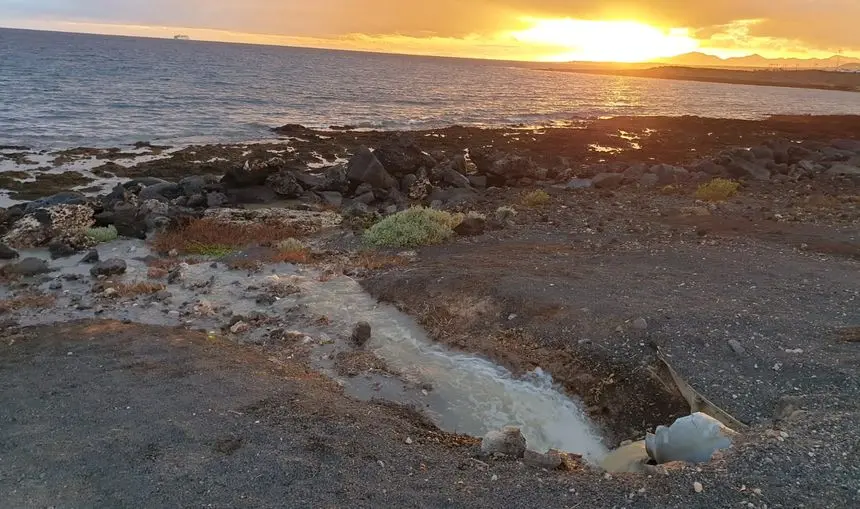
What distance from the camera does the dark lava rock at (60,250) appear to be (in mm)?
14500

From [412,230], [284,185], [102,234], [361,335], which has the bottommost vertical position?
[102,234]

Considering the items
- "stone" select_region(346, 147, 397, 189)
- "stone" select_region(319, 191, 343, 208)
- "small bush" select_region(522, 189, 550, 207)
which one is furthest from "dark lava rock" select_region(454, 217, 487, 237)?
"stone" select_region(346, 147, 397, 189)

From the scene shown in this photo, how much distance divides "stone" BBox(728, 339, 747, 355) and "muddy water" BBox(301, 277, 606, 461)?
2.42m

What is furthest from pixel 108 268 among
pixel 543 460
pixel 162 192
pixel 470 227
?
pixel 543 460

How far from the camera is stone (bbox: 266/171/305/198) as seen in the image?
22.0m

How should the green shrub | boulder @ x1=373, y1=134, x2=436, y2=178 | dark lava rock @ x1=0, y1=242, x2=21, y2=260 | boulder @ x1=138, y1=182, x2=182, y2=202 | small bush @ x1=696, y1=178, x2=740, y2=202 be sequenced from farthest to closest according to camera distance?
boulder @ x1=373, y1=134, x2=436, y2=178
boulder @ x1=138, y1=182, x2=182, y2=202
small bush @ x1=696, y1=178, x2=740, y2=202
the green shrub
dark lava rock @ x1=0, y1=242, x2=21, y2=260

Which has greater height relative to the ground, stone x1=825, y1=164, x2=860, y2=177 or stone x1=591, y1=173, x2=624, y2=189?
stone x1=825, y1=164, x2=860, y2=177

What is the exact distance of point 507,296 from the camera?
1078cm

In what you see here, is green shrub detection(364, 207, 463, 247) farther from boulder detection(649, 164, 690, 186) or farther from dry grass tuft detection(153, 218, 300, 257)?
boulder detection(649, 164, 690, 186)

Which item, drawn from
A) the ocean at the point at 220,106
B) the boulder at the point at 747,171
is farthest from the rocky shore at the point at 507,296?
the ocean at the point at 220,106

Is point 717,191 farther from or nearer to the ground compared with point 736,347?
farther from the ground

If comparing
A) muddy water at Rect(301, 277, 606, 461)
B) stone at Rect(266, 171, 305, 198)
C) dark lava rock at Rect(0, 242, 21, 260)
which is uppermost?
stone at Rect(266, 171, 305, 198)

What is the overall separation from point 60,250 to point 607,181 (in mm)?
19184

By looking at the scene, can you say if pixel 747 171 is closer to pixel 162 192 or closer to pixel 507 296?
pixel 507 296
